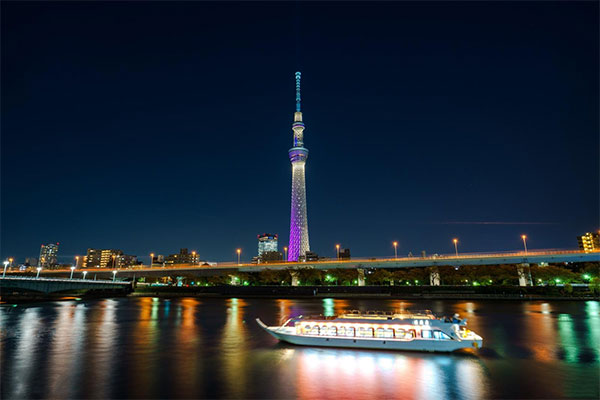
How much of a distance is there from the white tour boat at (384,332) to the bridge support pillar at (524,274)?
81766 millimetres

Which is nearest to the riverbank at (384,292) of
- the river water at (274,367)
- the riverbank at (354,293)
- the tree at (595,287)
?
the riverbank at (354,293)

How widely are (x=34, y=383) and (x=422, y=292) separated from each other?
306ft

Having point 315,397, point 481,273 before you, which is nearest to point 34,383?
point 315,397

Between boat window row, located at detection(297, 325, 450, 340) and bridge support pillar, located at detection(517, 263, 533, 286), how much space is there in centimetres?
8475

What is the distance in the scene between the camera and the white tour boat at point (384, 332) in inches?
1155

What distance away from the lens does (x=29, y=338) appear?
122 feet

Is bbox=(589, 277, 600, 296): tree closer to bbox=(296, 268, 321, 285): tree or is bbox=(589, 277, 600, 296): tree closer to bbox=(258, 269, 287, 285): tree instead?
Answer: bbox=(296, 268, 321, 285): tree

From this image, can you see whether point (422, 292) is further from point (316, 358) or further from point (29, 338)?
point (29, 338)

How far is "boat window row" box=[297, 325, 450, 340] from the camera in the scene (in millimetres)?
29938

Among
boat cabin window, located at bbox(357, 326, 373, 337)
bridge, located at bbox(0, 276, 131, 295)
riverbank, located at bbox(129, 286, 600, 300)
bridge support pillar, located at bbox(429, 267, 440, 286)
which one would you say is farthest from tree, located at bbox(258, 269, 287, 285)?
boat cabin window, located at bbox(357, 326, 373, 337)

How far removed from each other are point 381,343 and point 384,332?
132 cm

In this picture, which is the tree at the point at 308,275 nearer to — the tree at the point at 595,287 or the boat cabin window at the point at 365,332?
the tree at the point at 595,287

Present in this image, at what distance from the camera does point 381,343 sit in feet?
98.8

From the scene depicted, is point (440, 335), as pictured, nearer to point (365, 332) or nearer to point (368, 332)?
point (368, 332)
